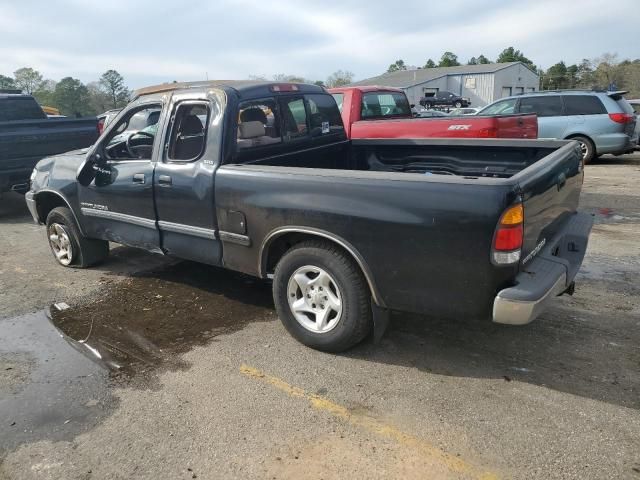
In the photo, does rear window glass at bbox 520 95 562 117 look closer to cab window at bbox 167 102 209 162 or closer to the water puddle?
the water puddle

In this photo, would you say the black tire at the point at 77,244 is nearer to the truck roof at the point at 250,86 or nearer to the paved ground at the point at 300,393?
the paved ground at the point at 300,393

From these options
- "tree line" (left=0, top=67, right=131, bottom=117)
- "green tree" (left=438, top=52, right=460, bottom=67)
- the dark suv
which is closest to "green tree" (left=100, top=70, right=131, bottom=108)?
A: "tree line" (left=0, top=67, right=131, bottom=117)

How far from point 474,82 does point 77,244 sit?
53667 millimetres

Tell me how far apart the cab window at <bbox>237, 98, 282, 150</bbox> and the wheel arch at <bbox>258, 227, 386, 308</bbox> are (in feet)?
2.78

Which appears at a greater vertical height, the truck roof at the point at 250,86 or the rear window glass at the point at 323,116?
the truck roof at the point at 250,86

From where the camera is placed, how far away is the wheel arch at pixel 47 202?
5.36 meters

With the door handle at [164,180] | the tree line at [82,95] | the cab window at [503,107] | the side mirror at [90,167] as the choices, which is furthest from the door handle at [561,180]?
the tree line at [82,95]

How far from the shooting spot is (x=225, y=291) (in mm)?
4949

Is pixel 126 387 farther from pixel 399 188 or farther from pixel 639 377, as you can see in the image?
pixel 639 377

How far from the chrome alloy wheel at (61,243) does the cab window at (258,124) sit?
104 inches

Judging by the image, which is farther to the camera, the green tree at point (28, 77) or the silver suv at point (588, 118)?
the green tree at point (28, 77)

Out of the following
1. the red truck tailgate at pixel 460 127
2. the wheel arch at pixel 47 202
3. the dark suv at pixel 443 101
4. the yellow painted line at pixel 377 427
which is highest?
the dark suv at pixel 443 101

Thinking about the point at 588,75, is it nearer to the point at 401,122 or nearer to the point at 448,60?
the point at 448,60

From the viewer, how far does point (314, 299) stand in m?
3.63
